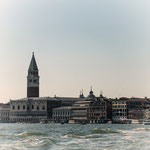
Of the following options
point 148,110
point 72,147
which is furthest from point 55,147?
point 148,110

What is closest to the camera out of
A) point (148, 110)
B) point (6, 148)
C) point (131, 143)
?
point (6, 148)

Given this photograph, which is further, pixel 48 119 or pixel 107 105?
pixel 48 119

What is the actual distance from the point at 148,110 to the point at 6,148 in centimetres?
12264

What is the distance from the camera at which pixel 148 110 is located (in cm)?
16638

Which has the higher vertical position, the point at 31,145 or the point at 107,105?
the point at 107,105

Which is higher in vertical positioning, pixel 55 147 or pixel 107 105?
pixel 107 105

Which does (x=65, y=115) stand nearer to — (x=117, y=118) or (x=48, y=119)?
(x=48, y=119)

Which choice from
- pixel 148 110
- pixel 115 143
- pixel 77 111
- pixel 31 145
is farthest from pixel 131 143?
pixel 77 111

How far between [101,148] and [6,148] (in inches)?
316

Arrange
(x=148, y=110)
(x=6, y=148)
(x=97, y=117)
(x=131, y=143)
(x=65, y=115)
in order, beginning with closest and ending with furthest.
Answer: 1. (x=6, y=148)
2. (x=131, y=143)
3. (x=148, y=110)
4. (x=97, y=117)
5. (x=65, y=115)

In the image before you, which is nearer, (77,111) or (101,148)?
(101,148)

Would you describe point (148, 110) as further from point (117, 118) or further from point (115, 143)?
point (115, 143)

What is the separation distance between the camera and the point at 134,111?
550 feet

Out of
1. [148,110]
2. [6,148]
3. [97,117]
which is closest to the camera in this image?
[6,148]
